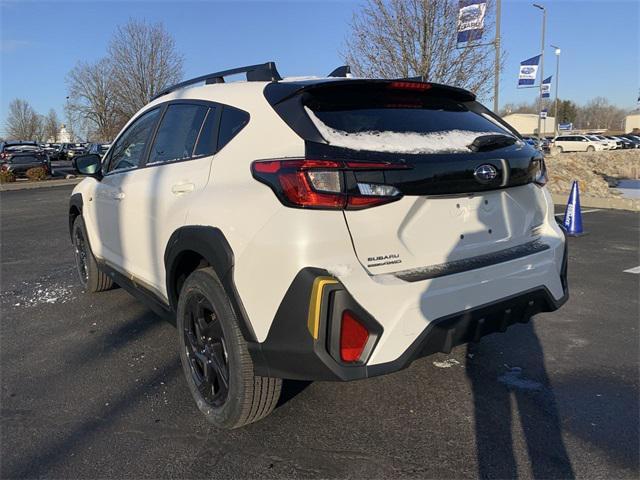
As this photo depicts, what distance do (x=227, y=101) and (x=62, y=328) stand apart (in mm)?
2796

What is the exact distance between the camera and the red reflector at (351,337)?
224 cm

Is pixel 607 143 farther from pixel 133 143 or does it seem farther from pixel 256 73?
pixel 256 73

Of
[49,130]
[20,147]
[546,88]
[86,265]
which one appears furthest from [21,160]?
[49,130]

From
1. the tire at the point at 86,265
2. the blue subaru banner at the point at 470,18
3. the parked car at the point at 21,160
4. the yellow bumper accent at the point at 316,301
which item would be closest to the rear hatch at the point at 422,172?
the yellow bumper accent at the point at 316,301

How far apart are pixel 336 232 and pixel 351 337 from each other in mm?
463

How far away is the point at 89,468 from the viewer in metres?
Result: 2.53

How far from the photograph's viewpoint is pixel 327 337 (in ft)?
7.36

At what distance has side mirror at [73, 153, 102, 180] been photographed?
4.63 meters

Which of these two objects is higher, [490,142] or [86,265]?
[490,142]

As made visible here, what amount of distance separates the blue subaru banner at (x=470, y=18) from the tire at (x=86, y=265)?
9886 mm

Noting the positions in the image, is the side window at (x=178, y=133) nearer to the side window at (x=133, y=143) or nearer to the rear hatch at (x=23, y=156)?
the side window at (x=133, y=143)

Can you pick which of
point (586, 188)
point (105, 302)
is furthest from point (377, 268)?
point (586, 188)

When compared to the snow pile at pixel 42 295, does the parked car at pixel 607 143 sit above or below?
below

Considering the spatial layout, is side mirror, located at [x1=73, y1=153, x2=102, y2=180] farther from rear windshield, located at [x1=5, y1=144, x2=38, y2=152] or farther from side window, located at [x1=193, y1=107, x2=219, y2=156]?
rear windshield, located at [x1=5, y1=144, x2=38, y2=152]
